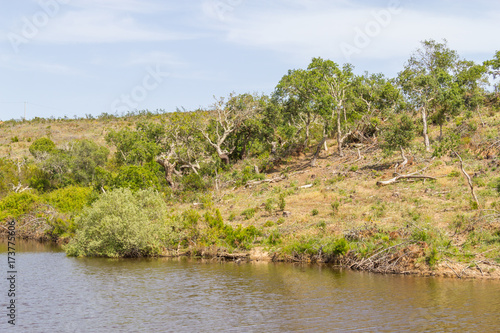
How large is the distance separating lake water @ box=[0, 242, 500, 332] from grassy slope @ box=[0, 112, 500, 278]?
2.25m

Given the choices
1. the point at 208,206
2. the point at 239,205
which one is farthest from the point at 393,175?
the point at 208,206

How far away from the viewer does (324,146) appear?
212ft

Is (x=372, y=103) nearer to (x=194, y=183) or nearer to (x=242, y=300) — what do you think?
(x=194, y=183)

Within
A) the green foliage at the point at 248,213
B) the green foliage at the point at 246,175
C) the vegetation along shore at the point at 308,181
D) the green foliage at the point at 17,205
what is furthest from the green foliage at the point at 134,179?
the green foliage at the point at 248,213

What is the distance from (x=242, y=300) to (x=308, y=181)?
2813cm

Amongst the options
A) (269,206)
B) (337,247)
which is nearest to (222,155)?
(269,206)

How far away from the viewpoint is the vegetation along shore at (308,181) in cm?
3419

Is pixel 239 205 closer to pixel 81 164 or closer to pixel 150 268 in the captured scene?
pixel 150 268

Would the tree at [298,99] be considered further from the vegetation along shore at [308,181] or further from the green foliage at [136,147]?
the green foliage at [136,147]

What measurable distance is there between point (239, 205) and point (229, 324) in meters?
27.5

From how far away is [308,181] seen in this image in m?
52.1

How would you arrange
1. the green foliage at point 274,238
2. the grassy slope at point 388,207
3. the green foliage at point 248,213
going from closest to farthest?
1. the grassy slope at point 388,207
2. the green foliage at point 274,238
3. the green foliage at point 248,213

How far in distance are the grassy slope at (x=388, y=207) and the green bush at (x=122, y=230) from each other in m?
6.71

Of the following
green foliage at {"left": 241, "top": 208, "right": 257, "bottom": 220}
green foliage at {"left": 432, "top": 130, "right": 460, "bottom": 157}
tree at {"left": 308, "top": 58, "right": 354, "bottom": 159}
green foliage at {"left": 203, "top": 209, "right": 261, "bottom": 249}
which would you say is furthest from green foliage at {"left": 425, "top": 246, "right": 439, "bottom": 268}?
tree at {"left": 308, "top": 58, "right": 354, "bottom": 159}
